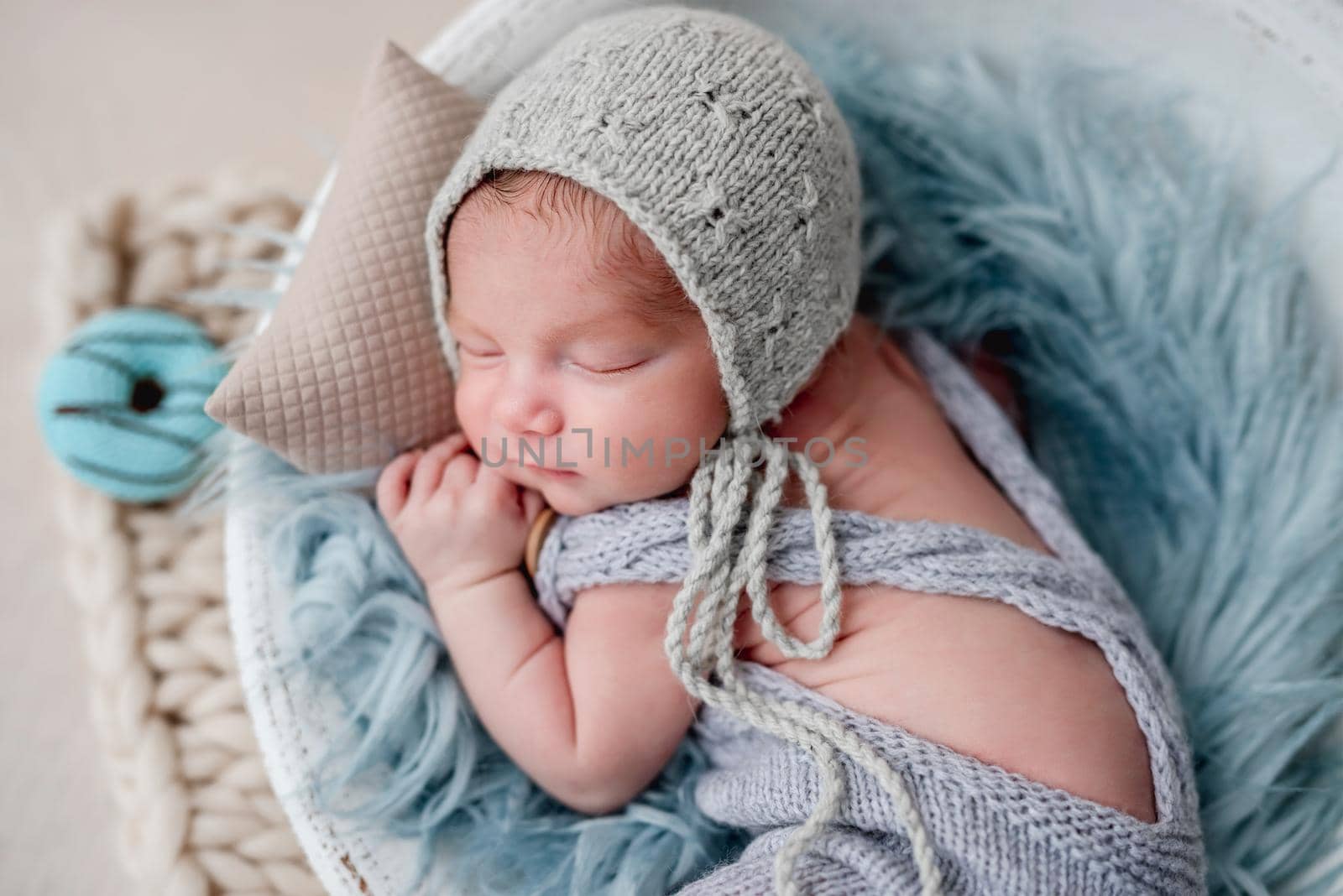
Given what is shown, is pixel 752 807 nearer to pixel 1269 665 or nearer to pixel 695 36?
pixel 1269 665

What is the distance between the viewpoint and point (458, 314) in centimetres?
94

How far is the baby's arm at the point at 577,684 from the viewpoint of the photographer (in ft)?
3.16

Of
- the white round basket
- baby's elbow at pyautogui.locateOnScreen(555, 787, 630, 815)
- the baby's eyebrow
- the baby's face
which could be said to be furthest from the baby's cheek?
baby's elbow at pyautogui.locateOnScreen(555, 787, 630, 815)

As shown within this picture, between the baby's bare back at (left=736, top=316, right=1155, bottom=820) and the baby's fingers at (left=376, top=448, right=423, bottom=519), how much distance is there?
0.35 m

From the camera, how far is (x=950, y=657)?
35.9 inches

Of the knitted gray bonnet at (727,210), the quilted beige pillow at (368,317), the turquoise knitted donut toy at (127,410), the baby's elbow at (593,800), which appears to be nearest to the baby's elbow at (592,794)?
the baby's elbow at (593,800)

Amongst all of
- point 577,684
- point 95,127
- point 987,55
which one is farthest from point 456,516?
point 95,127

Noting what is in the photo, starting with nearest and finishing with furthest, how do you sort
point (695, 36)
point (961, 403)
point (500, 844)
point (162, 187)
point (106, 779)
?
1. point (695, 36)
2. point (500, 844)
3. point (961, 403)
4. point (106, 779)
5. point (162, 187)

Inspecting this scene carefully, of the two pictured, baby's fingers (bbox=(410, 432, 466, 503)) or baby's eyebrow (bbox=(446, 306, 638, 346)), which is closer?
baby's eyebrow (bbox=(446, 306, 638, 346))

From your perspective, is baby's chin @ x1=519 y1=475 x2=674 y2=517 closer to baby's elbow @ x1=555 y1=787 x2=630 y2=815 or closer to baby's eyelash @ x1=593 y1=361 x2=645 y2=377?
baby's eyelash @ x1=593 y1=361 x2=645 y2=377

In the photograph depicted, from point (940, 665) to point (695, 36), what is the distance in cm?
58

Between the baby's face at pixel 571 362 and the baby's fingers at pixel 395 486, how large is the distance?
130mm

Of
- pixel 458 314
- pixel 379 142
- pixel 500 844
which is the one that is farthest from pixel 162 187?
pixel 500 844

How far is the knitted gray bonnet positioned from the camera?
2.72 feet
